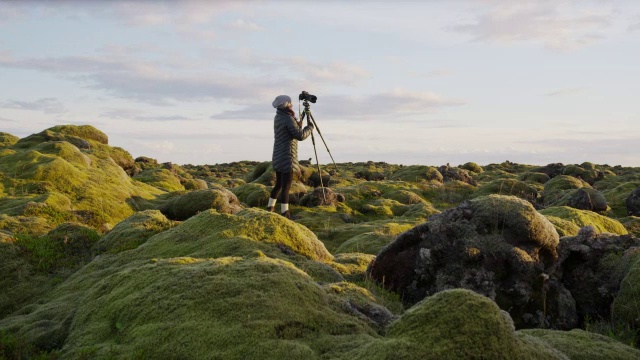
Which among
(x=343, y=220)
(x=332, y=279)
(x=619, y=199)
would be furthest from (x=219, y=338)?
(x=619, y=199)

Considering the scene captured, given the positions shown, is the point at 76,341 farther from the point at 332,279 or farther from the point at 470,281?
the point at 470,281

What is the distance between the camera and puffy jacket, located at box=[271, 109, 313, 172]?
20.0 m

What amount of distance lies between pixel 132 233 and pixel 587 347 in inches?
537

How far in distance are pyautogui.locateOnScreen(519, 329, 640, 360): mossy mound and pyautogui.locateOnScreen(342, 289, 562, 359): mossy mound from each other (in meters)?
1.60

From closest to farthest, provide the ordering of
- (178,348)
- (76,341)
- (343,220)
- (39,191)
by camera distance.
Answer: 1. (178,348)
2. (76,341)
3. (39,191)
4. (343,220)

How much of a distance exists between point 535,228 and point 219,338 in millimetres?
7692

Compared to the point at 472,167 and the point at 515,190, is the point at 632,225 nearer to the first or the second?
the point at 515,190

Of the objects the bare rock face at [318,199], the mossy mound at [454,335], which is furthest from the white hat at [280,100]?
the mossy mound at [454,335]

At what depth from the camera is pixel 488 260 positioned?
11.0 m

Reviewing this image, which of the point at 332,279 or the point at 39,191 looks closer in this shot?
the point at 332,279

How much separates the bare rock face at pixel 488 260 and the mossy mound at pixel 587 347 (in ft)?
8.47

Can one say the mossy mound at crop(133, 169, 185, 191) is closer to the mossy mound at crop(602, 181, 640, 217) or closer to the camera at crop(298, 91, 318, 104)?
the camera at crop(298, 91, 318, 104)

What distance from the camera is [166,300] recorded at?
7684 mm

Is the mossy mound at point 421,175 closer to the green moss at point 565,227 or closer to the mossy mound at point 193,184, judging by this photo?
the mossy mound at point 193,184
